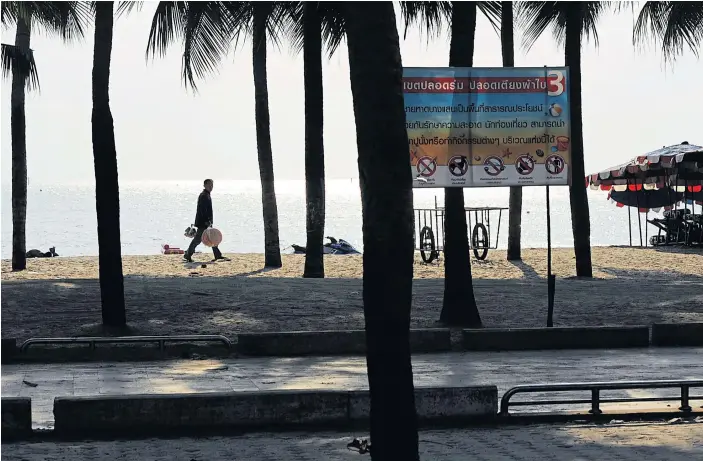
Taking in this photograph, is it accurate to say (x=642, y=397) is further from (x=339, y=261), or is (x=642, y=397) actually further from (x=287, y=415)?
(x=339, y=261)

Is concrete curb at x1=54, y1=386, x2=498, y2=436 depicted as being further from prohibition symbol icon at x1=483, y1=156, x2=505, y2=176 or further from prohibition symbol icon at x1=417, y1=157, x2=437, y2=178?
prohibition symbol icon at x1=483, y1=156, x2=505, y2=176

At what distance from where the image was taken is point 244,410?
373 inches

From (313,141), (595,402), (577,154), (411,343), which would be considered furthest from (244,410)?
(577,154)

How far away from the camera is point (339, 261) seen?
27766 millimetres

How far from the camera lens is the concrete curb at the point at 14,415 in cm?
894

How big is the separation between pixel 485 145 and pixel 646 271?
10.1 m

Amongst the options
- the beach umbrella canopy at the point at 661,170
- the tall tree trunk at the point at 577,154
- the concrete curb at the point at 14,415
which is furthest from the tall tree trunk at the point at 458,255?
the beach umbrella canopy at the point at 661,170

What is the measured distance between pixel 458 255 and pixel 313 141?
7220 millimetres

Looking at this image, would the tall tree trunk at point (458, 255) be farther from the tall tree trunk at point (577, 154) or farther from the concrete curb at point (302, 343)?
the tall tree trunk at point (577, 154)

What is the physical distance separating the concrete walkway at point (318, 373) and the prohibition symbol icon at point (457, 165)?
2.45m

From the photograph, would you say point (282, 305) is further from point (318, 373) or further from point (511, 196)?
point (511, 196)

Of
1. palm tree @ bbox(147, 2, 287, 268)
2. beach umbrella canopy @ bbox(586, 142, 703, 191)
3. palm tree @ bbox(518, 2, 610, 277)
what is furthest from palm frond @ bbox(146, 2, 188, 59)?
beach umbrella canopy @ bbox(586, 142, 703, 191)

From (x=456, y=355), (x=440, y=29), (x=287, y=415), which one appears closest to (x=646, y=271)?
(x=440, y=29)

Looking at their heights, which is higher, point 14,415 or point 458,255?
point 458,255
